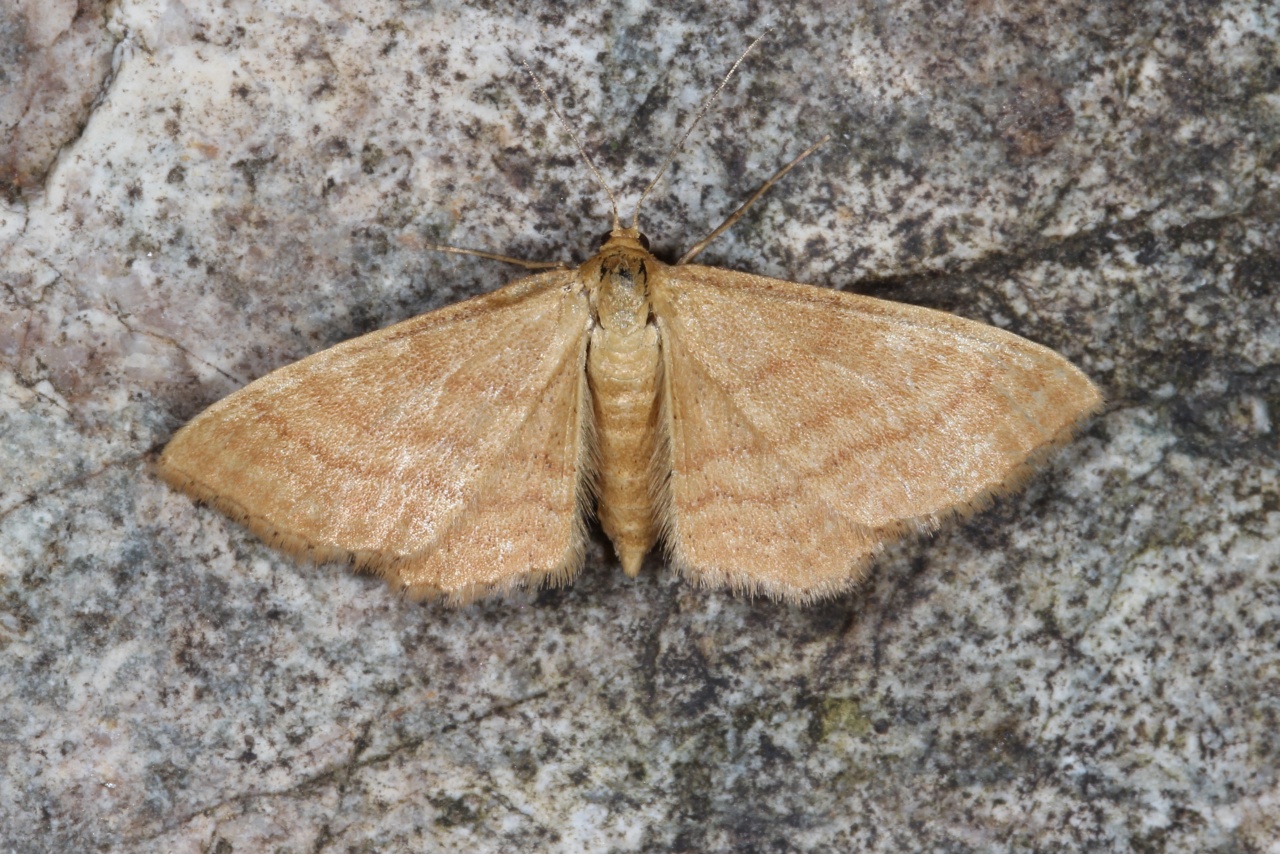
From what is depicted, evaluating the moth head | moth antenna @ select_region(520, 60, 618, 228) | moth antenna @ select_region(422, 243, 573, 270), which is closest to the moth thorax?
the moth head

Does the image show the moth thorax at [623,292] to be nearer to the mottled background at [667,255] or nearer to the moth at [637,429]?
the moth at [637,429]

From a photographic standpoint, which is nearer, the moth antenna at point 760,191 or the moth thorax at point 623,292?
the moth thorax at point 623,292

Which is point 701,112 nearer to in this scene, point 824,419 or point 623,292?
point 623,292

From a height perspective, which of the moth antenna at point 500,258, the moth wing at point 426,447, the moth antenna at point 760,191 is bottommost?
the moth wing at point 426,447

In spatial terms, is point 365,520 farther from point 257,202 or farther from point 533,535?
point 257,202

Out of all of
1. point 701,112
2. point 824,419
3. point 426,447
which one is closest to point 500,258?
point 426,447

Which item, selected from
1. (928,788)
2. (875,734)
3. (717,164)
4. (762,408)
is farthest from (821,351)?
(928,788)

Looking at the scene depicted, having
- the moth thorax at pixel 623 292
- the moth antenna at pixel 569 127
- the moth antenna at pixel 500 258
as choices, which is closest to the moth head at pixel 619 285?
the moth thorax at pixel 623 292
